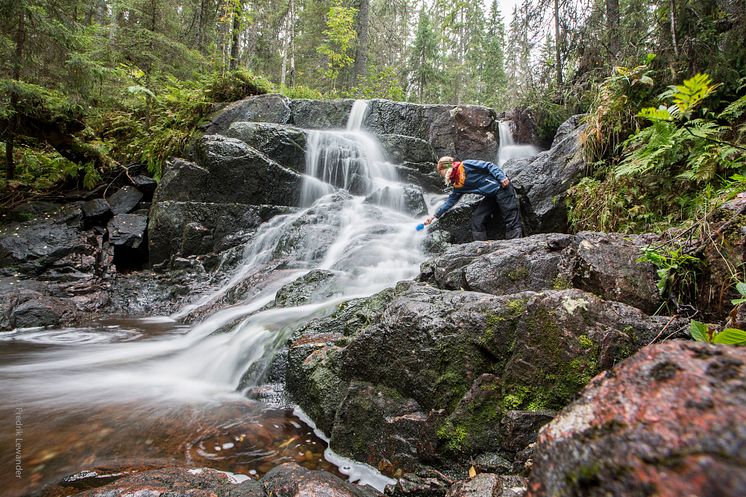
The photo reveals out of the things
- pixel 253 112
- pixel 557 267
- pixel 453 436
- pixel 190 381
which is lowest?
pixel 190 381

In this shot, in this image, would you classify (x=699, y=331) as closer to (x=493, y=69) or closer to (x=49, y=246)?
(x=49, y=246)

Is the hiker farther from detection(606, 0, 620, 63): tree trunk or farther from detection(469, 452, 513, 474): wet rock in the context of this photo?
detection(469, 452, 513, 474): wet rock

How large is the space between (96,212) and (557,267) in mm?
9681

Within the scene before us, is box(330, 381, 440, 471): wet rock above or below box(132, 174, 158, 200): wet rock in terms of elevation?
below

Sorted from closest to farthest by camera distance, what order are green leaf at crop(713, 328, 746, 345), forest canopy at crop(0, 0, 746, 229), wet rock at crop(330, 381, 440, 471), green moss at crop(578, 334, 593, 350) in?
1. green leaf at crop(713, 328, 746, 345)
2. green moss at crop(578, 334, 593, 350)
3. wet rock at crop(330, 381, 440, 471)
4. forest canopy at crop(0, 0, 746, 229)

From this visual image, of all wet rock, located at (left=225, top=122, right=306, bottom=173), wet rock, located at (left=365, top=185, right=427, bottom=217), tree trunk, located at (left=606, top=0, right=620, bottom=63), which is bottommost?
wet rock, located at (left=365, top=185, right=427, bottom=217)

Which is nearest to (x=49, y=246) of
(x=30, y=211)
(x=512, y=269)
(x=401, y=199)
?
(x=30, y=211)

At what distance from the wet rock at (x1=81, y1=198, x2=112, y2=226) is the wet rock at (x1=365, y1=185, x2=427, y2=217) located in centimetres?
626

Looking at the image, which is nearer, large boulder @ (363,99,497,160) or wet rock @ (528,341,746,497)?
wet rock @ (528,341,746,497)

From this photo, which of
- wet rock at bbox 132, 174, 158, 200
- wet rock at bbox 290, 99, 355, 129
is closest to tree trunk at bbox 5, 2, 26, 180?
wet rock at bbox 132, 174, 158, 200

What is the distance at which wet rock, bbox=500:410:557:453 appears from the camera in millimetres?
2244

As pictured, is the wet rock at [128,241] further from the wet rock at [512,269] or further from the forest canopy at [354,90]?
the wet rock at [512,269]

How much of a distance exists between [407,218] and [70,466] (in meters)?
7.80

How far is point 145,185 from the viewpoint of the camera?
9711 millimetres
